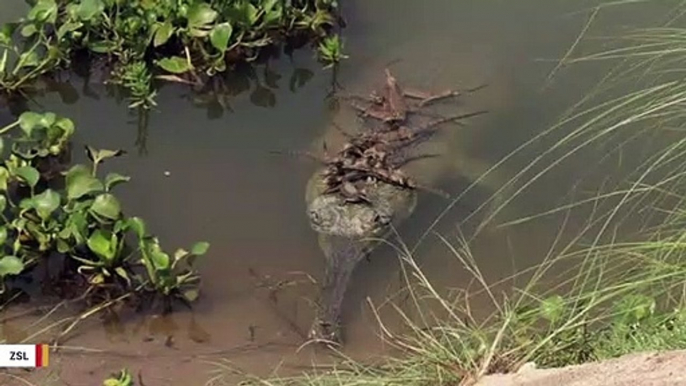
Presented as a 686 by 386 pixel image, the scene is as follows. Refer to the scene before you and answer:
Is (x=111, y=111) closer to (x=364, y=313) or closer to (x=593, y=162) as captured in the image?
(x=364, y=313)

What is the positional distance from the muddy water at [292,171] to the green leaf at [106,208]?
0.97 feet

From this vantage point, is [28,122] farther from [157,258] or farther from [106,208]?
[157,258]

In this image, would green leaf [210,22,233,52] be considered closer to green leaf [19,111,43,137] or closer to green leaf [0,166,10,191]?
green leaf [19,111,43,137]

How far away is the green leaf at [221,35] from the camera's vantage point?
4.11 m

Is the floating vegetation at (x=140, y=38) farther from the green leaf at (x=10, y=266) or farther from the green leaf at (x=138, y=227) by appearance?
the green leaf at (x=10, y=266)

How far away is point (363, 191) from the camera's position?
3.78m

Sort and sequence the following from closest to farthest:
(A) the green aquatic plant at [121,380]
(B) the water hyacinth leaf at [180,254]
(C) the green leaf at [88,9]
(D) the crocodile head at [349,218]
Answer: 1. (A) the green aquatic plant at [121,380]
2. (B) the water hyacinth leaf at [180,254]
3. (D) the crocodile head at [349,218]
4. (C) the green leaf at [88,9]

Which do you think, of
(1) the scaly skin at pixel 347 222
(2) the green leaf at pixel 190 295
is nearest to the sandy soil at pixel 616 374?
(1) the scaly skin at pixel 347 222

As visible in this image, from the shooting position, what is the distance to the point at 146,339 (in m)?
3.32

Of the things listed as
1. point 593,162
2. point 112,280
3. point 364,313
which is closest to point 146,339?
point 112,280

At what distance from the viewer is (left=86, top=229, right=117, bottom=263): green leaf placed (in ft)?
11.0

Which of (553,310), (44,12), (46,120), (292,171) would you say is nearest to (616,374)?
(553,310)

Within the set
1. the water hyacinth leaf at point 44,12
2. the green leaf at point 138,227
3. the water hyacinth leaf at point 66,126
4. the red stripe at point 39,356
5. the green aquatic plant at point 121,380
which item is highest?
the water hyacinth leaf at point 44,12

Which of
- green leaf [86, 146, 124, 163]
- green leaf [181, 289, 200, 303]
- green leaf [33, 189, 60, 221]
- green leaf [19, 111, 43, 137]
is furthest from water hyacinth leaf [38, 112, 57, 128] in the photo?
green leaf [181, 289, 200, 303]
